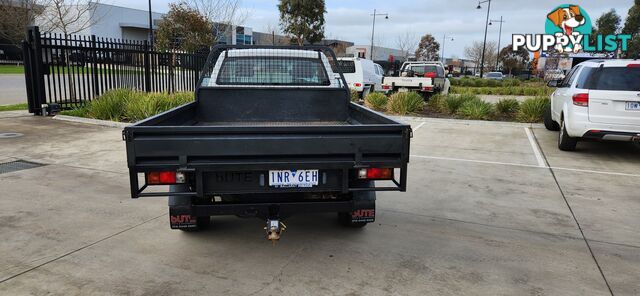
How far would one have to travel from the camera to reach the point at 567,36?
2380cm

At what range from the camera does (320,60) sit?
5.69 meters

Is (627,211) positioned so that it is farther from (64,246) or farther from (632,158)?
(64,246)

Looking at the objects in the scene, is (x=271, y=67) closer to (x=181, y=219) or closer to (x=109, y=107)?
(x=181, y=219)

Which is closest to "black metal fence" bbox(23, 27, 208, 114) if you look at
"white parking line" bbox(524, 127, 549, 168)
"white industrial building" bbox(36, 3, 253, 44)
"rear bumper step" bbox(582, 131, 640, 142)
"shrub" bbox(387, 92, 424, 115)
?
"shrub" bbox(387, 92, 424, 115)

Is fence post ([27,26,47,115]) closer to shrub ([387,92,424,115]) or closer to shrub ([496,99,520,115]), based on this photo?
shrub ([387,92,424,115])

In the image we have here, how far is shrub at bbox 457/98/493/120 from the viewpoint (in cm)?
1396

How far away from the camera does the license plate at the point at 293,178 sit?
11.7ft

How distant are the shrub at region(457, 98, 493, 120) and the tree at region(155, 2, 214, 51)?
1367cm

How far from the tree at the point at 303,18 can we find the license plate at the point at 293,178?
3784 cm

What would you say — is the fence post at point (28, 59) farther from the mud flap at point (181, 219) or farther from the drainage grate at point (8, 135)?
the mud flap at point (181, 219)

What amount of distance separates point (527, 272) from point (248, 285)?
2301 millimetres

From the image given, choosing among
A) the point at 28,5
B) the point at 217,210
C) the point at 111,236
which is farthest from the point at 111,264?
the point at 28,5

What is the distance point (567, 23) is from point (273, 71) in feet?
79.0

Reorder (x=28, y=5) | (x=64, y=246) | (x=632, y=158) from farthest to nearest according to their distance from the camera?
(x=28, y=5)
(x=632, y=158)
(x=64, y=246)
